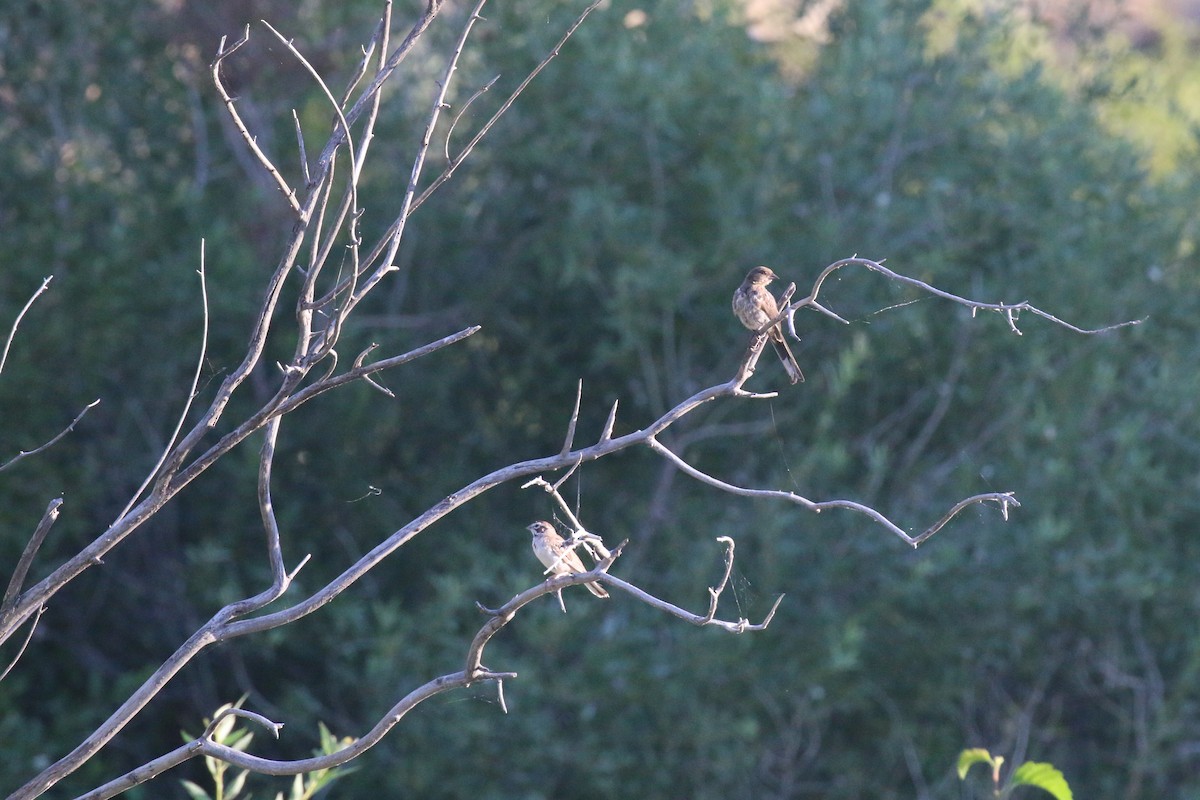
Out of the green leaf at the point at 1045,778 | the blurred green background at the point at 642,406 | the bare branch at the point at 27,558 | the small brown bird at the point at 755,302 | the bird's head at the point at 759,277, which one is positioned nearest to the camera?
the bare branch at the point at 27,558

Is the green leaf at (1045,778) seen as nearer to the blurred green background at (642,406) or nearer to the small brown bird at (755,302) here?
the small brown bird at (755,302)

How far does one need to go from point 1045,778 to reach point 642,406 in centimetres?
451

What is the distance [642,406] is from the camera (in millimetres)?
6895

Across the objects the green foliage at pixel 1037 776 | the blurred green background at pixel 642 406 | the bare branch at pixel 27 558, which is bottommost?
the blurred green background at pixel 642 406

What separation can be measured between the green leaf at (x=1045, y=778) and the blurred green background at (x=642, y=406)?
139 inches

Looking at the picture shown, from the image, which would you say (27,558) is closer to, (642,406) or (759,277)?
(759,277)

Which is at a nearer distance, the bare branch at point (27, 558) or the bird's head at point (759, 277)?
the bare branch at point (27, 558)

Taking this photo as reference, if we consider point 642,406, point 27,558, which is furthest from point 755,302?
point 27,558

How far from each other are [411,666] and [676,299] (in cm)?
202

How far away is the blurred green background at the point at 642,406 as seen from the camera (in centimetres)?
629

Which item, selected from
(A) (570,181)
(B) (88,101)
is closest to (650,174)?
(A) (570,181)

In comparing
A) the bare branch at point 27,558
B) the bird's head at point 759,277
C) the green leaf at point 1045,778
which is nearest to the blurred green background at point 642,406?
the bird's head at point 759,277

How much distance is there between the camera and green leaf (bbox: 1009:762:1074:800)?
2.39m

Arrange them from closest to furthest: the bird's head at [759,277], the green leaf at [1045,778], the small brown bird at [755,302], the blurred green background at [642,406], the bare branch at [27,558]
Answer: the bare branch at [27,558] → the green leaf at [1045,778] → the small brown bird at [755,302] → the bird's head at [759,277] → the blurred green background at [642,406]
